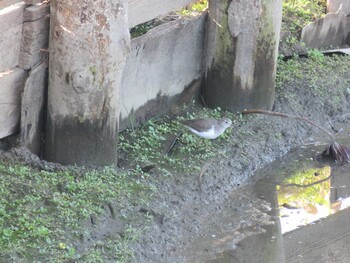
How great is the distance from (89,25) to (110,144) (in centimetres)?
95

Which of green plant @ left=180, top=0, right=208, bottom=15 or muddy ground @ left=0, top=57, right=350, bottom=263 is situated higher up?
green plant @ left=180, top=0, right=208, bottom=15

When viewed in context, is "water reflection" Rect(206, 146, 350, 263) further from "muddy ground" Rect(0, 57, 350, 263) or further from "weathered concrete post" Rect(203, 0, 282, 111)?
"weathered concrete post" Rect(203, 0, 282, 111)

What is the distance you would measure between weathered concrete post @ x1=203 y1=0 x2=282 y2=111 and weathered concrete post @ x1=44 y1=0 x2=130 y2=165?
1.65 m

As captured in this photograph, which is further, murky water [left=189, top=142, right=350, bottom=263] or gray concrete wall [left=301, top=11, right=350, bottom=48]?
gray concrete wall [left=301, top=11, right=350, bottom=48]

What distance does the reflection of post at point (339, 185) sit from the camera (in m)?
7.88

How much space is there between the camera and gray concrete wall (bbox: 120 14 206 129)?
800cm

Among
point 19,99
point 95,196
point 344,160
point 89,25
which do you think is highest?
point 89,25

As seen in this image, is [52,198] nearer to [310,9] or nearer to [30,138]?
[30,138]

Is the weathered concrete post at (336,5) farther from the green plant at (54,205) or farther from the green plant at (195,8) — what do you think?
the green plant at (54,205)

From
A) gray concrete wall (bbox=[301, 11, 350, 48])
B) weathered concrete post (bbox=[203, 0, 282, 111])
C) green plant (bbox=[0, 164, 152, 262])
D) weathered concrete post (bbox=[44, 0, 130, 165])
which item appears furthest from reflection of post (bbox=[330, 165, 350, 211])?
gray concrete wall (bbox=[301, 11, 350, 48])

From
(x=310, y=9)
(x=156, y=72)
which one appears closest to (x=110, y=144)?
(x=156, y=72)

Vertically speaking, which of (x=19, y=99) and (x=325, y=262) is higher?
(x=19, y=99)

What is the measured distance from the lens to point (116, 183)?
23.0 feet

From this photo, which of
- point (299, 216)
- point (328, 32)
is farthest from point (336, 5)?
point (299, 216)
